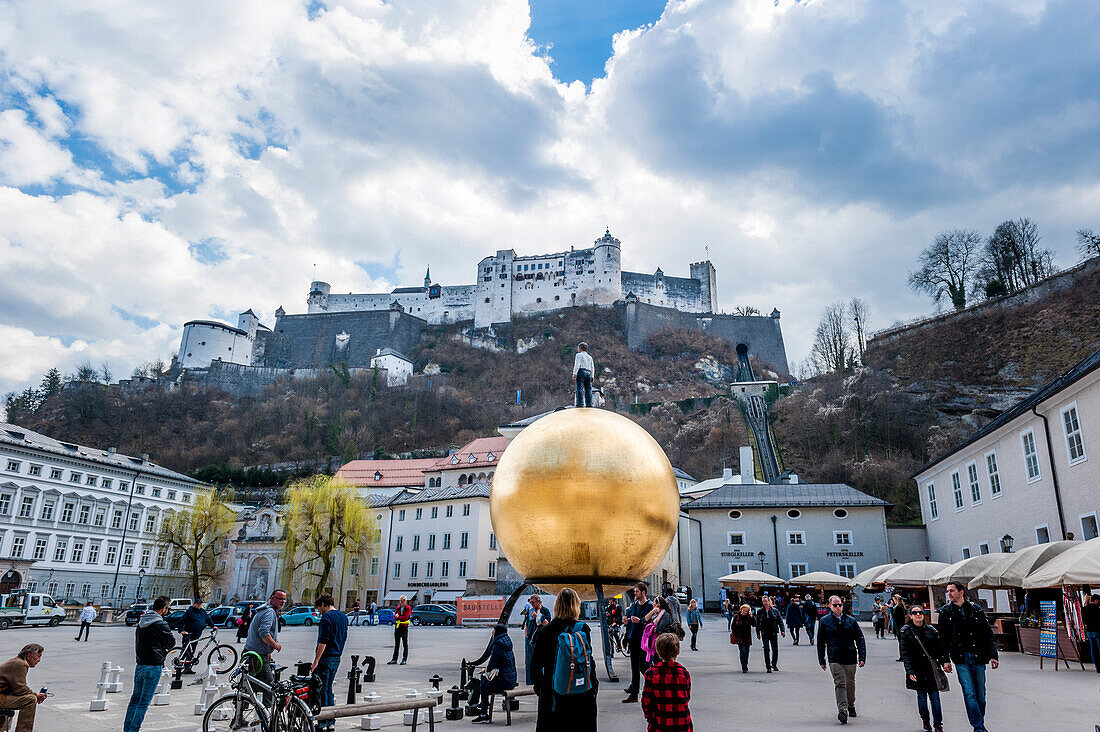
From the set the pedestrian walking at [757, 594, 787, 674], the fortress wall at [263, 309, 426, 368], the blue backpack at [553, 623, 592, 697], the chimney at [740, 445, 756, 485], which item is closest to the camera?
the blue backpack at [553, 623, 592, 697]

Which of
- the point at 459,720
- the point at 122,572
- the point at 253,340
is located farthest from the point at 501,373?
the point at 459,720

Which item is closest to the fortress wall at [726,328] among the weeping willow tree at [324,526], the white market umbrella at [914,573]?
the weeping willow tree at [324,526]

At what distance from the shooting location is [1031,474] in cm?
2170

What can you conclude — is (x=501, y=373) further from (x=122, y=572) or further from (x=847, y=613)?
(x=847, y=613)

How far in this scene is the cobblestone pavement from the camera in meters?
7.99

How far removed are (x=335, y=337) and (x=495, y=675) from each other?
353ft

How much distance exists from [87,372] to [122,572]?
197 feet

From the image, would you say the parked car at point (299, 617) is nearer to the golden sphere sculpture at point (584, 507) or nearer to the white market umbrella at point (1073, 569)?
the white market umbrella at point (1073, 569)

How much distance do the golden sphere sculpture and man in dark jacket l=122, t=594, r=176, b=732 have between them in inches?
161

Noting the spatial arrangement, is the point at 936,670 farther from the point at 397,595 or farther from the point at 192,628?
the point at 397,595

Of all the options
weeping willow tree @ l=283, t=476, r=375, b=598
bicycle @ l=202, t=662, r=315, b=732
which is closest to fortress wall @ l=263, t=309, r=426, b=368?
weeping willow tree @ l=283, t=476, r=375, b=598

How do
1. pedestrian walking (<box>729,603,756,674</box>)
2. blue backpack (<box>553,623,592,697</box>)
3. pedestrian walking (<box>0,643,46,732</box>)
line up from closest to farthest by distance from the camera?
blue backpack (<box>553,623,592,697</box>), pedestrian walking (<box>0,643,46,732</box>), pedestrian walking (<box>729,603,756,674</box>)

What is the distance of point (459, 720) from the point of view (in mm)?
8523

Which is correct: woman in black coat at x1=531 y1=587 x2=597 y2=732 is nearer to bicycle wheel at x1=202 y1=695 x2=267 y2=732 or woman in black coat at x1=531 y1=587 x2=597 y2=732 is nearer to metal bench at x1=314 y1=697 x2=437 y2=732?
metal bench at x1=314 y1=697 x2=437 y2=732
